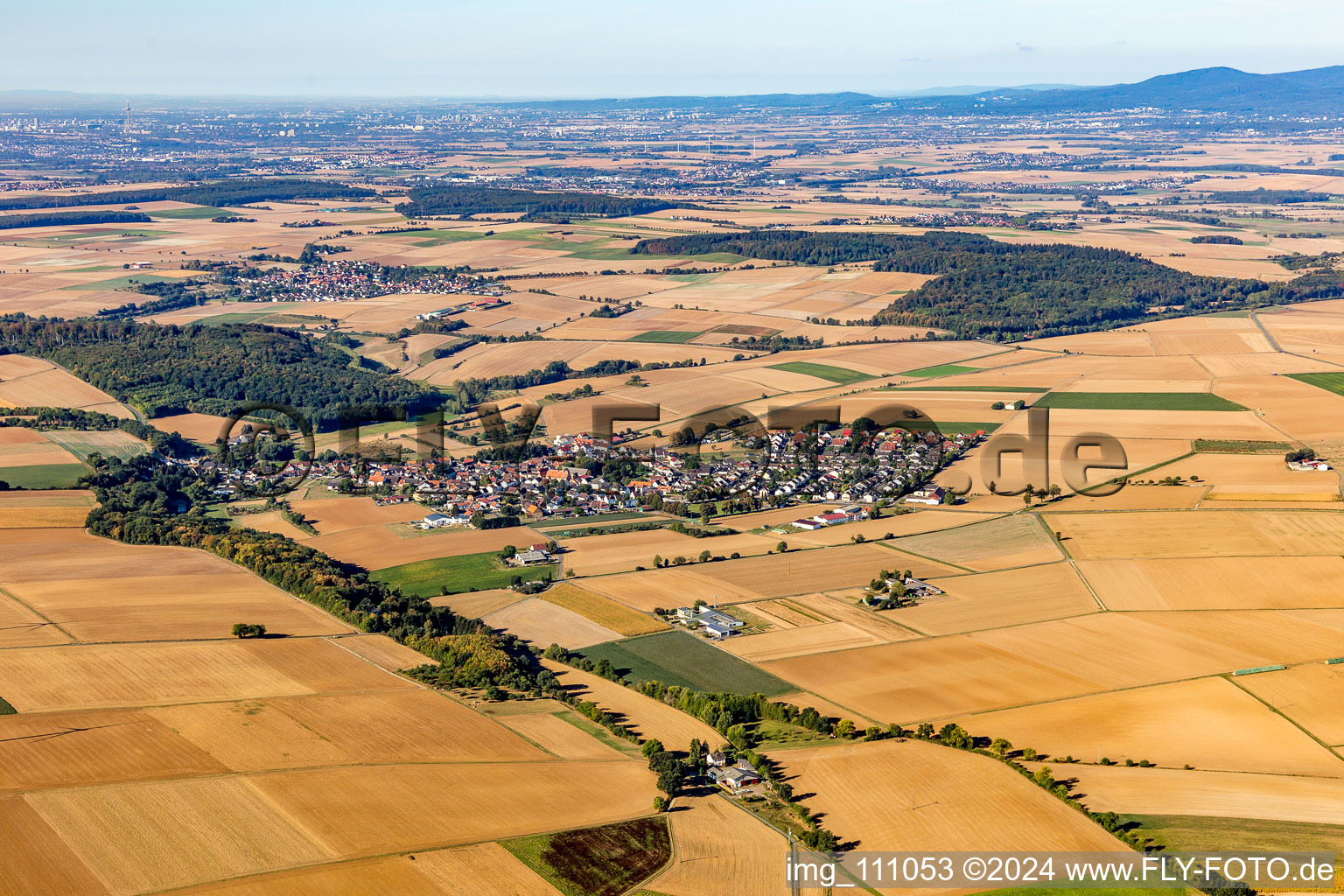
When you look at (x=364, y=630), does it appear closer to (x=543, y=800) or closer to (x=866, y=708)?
(x=543, y=800)

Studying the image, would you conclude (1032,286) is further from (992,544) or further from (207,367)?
(207,367)

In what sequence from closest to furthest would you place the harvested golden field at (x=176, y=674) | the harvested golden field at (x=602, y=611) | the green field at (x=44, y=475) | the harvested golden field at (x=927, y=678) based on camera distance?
the harvested golden field at (x=176, y=674)
the harvested golden field at (x=927, y=678)
the harvested golden field at (x=602, y=611)
the green field at (x=44, y=475)

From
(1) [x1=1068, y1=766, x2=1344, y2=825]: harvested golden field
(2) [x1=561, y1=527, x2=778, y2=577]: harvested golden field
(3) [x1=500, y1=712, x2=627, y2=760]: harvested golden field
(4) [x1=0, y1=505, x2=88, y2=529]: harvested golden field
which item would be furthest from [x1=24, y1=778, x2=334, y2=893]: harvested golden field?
(4) [x1=0, y1=505, x2=88, y2=529]: harvested golden field

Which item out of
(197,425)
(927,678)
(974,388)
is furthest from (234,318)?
(927,678)

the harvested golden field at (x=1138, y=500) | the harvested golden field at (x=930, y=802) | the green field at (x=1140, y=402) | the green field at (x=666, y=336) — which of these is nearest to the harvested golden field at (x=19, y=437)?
the green field at (x=666, y=336)

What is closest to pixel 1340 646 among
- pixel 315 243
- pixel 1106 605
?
pixel 1106 605

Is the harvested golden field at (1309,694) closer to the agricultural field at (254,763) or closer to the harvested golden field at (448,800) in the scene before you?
the harvested golden field at (448,800)
